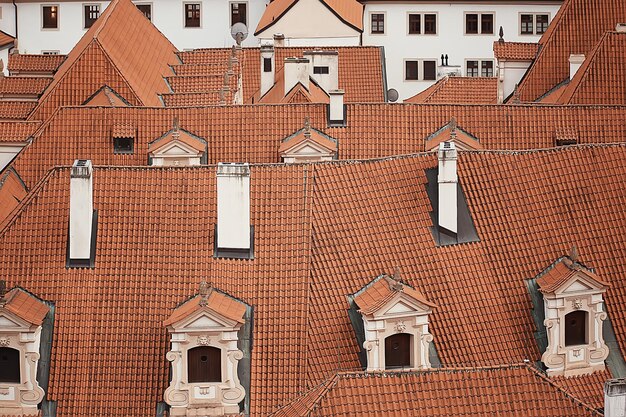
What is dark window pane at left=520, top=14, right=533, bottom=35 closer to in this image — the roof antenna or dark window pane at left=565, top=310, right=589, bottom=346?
dark window pane at left=565, top=310, right=589, bottom=346

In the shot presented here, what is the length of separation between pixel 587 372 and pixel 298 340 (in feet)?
22.3

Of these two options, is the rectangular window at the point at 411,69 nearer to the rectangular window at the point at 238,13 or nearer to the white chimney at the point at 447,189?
the rectangular window at the point at 238,13

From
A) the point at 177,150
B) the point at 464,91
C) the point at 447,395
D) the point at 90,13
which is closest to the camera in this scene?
the point at 447,395

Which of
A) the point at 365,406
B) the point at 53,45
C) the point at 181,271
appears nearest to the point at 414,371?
the point at 365,406

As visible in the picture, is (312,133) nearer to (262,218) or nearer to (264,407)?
(262,218)

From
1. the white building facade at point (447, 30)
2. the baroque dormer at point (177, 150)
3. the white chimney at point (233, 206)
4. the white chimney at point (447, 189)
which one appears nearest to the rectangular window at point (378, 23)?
the white building facade at point (447, 30)

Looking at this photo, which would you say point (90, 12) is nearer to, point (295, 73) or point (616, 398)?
point (295, 73)

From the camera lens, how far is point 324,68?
75875 mm

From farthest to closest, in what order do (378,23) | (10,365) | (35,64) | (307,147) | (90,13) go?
(90,13) < (378,23) < (35,64) < (307,147) < (10,365)

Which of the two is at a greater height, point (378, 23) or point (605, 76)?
point (378, 23)

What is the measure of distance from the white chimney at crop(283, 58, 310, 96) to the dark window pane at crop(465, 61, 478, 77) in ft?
101

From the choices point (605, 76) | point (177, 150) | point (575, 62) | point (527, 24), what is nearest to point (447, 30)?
point (527, 24)

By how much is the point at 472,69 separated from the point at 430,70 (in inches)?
87.5

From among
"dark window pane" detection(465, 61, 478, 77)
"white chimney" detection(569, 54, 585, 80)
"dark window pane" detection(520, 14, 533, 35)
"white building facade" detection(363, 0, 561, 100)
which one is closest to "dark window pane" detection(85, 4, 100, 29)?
"white building facade" detection(363, 0, 561, 100)
